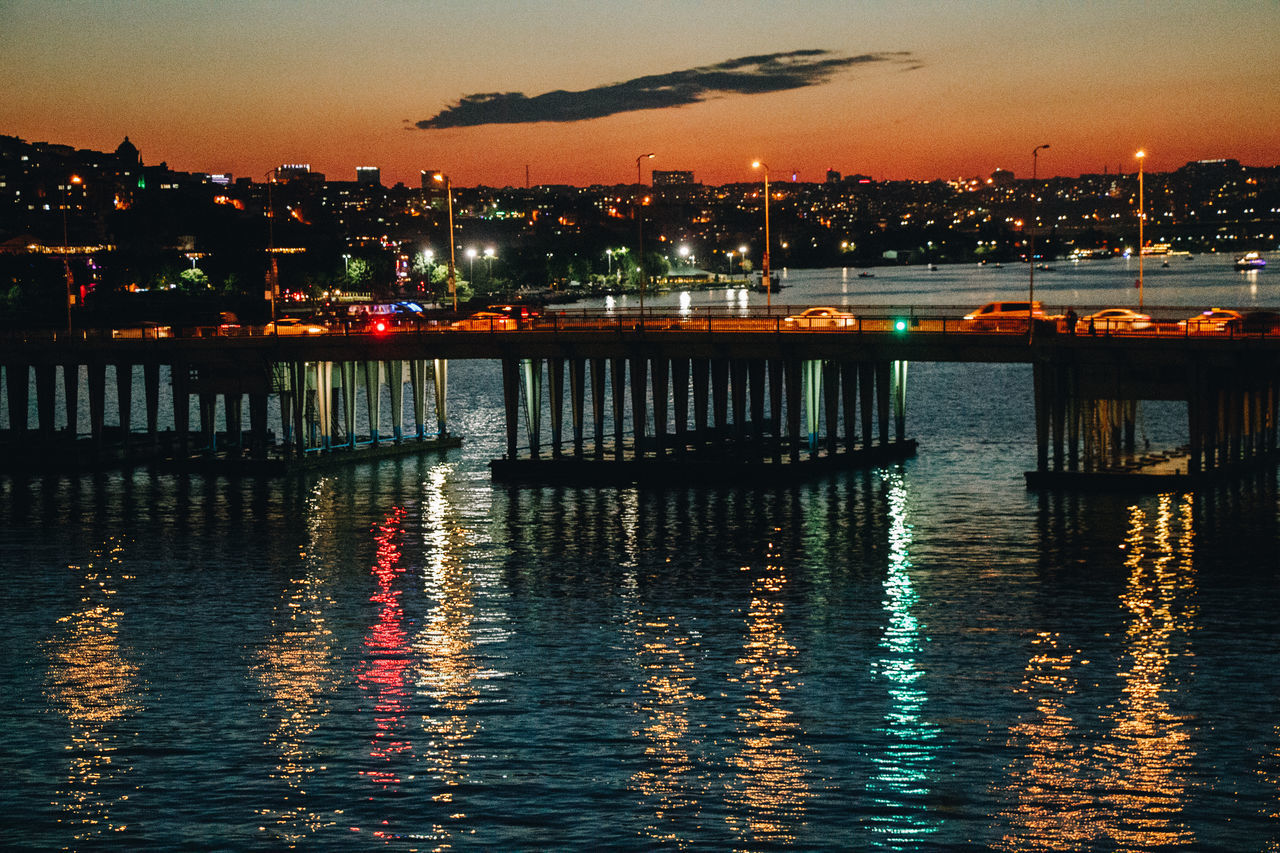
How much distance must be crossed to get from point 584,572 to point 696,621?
7.98m

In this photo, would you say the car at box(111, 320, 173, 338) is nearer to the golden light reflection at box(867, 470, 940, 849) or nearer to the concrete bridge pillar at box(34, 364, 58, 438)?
the concrete bridge pillar at box(34, 364, 58, 438)

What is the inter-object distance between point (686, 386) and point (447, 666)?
3116cm

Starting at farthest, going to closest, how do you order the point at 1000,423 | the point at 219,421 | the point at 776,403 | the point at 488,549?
the point at 219,421 → the point at 1000,423 → the point at 776,403 → the point at 488,549

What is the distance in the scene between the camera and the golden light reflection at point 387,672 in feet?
108

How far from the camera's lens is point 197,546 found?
190 feet

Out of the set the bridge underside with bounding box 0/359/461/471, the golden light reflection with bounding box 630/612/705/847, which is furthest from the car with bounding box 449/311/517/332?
the golden light reflection with bounding box 630/612/705/847

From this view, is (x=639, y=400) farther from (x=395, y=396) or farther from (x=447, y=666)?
(x=447, y=666)

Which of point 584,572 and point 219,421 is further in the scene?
point 219,421

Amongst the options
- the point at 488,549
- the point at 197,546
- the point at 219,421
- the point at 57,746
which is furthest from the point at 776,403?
the point at 219,421

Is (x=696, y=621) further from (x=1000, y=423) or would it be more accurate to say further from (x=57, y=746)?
(x=1000, y=423)

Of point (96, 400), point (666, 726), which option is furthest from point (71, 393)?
Result: point (666, 726)

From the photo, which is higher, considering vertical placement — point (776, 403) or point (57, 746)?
point (776, 403)

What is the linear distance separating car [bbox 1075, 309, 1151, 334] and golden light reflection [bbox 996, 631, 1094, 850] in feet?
89.2

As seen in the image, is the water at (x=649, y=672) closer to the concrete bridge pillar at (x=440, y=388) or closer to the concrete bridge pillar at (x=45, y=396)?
the concrete bridge pillar at (x=440, y=388)
